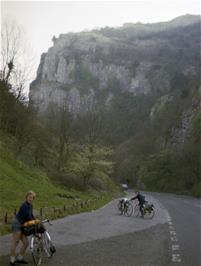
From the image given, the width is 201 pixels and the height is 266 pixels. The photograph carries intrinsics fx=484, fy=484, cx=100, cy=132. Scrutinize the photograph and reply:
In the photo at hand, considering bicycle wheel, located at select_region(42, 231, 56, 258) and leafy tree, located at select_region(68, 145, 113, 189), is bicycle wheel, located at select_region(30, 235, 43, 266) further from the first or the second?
leafy tree, located at select_region(68, 145, 113, 189)

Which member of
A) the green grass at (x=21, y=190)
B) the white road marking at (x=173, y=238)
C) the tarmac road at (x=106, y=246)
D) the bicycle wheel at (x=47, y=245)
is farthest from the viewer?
the green grass at (x=21, y=190)

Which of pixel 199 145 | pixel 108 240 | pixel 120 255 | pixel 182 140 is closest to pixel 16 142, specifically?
pixel 108 240

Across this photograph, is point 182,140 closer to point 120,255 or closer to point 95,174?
point 95,174

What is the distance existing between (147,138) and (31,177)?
9407cm

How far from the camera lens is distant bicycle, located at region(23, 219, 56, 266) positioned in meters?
11.9

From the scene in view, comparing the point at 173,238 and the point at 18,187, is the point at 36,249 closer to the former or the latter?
the point at 173,238

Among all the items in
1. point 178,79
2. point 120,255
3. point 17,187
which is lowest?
point 120,255

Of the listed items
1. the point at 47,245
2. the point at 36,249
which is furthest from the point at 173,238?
the point at 36,249

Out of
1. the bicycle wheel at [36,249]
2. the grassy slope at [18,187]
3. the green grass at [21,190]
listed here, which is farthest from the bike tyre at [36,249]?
the grassy slope at [18,187]

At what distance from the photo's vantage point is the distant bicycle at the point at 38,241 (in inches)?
468

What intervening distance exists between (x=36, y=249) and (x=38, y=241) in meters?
0.23

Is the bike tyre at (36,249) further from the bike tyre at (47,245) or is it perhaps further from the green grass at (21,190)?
the green grass at (21,190)

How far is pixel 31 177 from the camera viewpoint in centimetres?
3703

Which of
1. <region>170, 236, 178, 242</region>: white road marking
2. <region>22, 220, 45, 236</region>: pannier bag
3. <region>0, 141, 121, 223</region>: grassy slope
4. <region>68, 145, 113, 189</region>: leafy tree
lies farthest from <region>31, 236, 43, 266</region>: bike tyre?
<region>68, 145, 113, 189</region>: leafy tree
